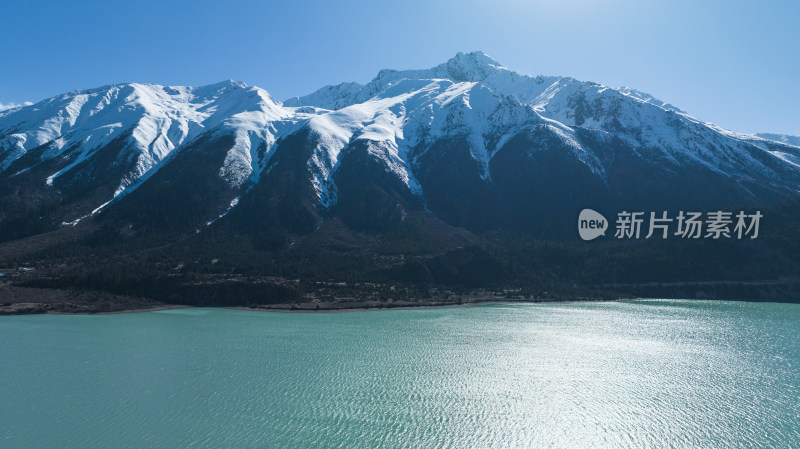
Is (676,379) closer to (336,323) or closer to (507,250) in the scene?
(336,323)

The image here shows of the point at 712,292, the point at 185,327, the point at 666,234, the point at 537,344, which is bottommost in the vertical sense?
the point at 185,327

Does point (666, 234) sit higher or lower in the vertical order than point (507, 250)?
higher

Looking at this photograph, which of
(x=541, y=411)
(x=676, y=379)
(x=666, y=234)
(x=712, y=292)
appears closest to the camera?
(x=541, y=411)

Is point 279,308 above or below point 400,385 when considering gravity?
below

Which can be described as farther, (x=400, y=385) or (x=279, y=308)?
(x=279, y=308)

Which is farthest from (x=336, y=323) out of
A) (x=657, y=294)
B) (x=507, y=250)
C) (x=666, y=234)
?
(x=666, y=234)

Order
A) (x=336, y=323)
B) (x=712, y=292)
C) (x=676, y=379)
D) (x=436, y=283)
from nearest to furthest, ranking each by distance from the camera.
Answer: (x=676, y=379) < (x=336, y=323) < (x=712, y=292) < (x=436, y=283)

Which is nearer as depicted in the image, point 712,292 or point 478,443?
point 478,443

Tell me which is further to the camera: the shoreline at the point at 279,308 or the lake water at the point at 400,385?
the shoreline at the point at 279,308
